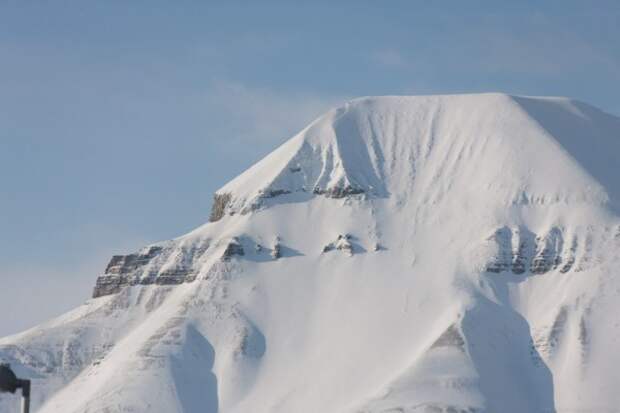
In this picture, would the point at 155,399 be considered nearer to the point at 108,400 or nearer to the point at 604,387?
the point at 108,400

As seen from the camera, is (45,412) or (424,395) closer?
(424,395)

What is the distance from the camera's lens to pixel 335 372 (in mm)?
197250

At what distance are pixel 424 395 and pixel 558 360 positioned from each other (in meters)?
23.7

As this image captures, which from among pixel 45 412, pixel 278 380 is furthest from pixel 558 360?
pixel 45 412

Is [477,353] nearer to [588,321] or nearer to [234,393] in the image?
[588,321]

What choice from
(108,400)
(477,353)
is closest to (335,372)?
(477,353)

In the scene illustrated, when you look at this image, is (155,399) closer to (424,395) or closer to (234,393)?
(234,393)

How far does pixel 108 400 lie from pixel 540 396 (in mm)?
60330

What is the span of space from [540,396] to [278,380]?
3726 centimetres

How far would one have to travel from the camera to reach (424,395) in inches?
7303

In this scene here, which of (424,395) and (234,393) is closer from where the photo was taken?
(424,395)

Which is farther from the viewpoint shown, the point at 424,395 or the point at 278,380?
the point at 278,380

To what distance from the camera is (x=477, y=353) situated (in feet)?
646

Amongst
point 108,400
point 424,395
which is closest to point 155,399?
point 108,400
